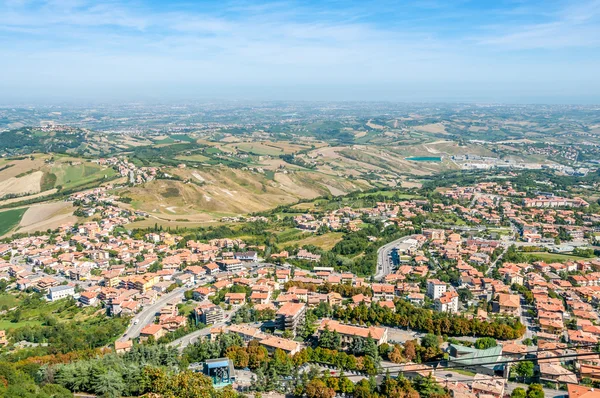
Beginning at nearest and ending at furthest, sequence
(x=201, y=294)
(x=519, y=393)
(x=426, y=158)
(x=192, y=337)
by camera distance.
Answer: (x=519, y=393) < (x=192, y=337) < (x=201, y=294) < (x=426, y=158)

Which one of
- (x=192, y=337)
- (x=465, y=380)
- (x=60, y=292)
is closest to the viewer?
(x=465, y=380)

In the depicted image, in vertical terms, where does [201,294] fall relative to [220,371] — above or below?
below

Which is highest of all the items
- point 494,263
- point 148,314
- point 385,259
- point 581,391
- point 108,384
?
point 108,384

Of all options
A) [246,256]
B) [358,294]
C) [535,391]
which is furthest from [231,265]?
[535,391]

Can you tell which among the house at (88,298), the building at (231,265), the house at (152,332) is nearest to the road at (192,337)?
the house at (152,332)

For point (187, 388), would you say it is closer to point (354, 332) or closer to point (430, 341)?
point (354, 332)

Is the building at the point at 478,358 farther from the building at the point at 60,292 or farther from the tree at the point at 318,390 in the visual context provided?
the building at the point at 60,292

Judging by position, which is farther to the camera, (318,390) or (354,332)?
(354,332)
